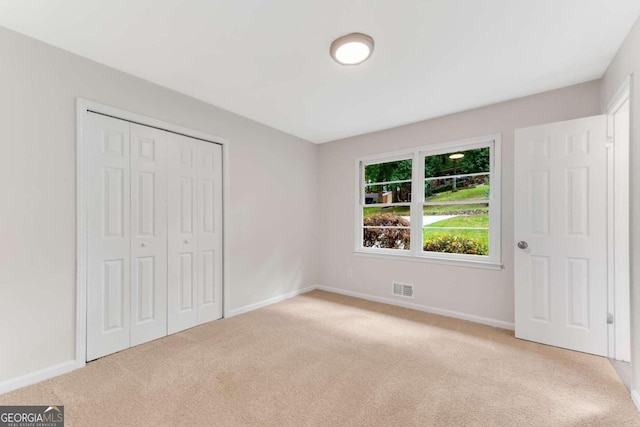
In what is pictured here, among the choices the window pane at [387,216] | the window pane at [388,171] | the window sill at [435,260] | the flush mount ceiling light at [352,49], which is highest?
the flush mount ceiling light at [352,49]

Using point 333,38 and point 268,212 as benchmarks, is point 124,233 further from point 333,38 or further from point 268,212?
point 333,38

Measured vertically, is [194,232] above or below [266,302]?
above

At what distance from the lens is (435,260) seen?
3.55 m

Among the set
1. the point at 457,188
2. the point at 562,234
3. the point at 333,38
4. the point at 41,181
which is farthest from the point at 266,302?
→ the point at 562,234

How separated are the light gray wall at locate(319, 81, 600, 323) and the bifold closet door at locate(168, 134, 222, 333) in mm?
1879

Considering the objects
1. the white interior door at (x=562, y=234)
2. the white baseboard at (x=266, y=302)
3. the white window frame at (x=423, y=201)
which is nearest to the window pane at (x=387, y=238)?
the white window frame at (x=423, y=201)

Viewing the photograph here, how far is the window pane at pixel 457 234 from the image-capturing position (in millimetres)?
3307

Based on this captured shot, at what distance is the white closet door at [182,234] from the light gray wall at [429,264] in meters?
2.17

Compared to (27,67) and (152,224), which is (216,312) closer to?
(152,224)

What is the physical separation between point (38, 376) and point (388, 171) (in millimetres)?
4090

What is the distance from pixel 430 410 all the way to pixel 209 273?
8.16ft

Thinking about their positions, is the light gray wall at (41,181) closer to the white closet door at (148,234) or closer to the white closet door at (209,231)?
the white closet door at (148,234)

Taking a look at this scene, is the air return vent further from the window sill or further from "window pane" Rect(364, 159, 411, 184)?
"window pane" Rect(364, 159, 411, 184)

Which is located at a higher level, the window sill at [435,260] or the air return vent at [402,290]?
the window sill at [435,260]
